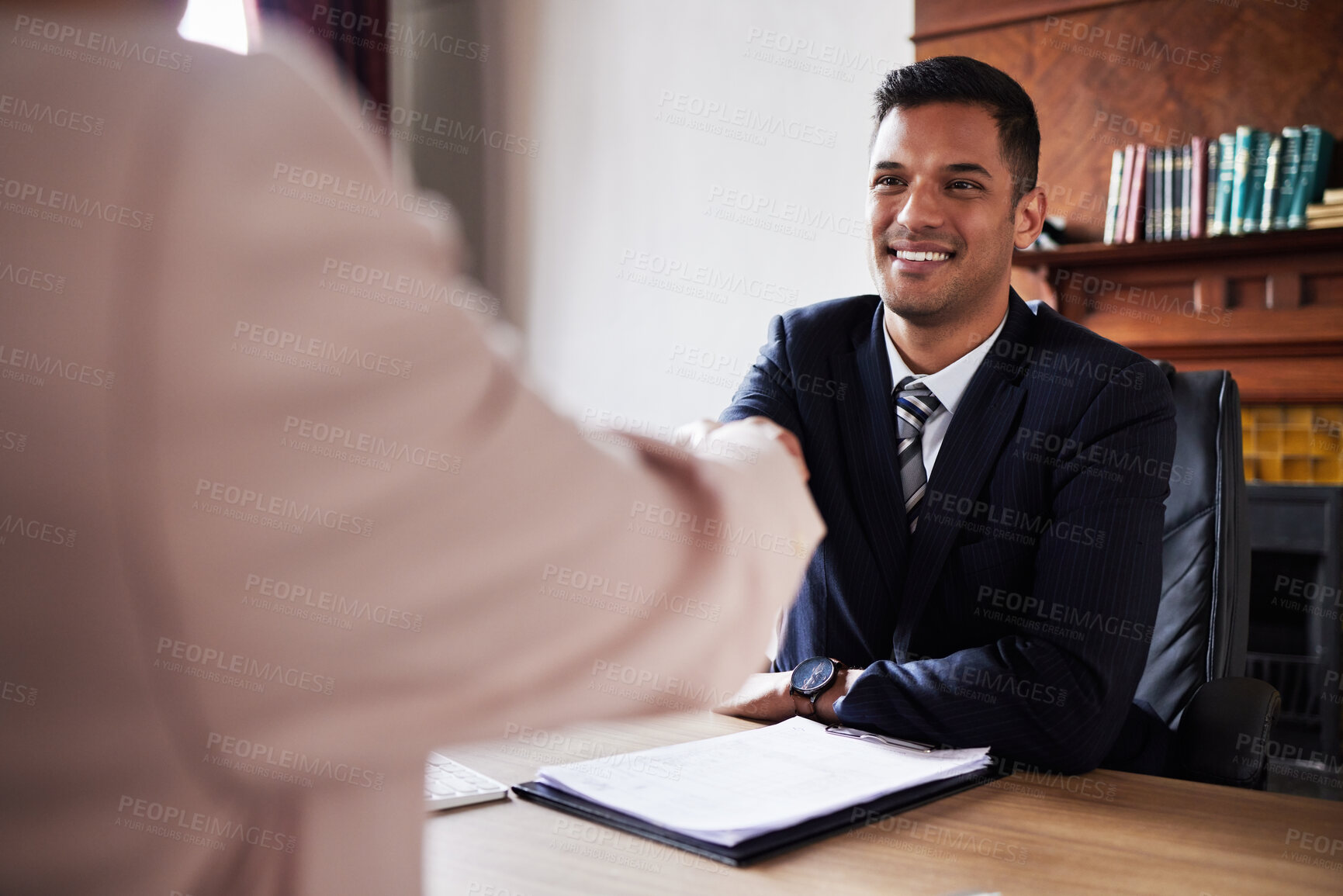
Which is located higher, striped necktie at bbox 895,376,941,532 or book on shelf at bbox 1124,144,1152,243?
book on shelf at bbox 1124,144,1152,243

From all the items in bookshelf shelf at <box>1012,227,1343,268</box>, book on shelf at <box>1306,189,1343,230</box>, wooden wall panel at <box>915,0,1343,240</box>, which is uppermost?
wooden wall panel at <box>915,0,1343,240</box>

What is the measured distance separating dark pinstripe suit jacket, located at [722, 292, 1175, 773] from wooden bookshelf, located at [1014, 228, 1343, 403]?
70.2 inches

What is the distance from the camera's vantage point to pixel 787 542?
0.47 meters

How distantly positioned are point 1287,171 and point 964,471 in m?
2.18

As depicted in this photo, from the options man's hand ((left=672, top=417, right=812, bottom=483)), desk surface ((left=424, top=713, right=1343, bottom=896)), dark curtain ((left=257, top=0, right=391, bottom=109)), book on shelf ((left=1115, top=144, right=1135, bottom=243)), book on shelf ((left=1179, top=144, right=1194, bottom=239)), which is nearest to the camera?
man's hand ((left=672, top=417, right=812, bottom=483))

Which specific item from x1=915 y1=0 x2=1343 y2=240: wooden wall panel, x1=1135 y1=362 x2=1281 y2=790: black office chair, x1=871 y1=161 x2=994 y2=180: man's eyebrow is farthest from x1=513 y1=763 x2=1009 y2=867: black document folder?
x1=915 y1=0 x2=1343 y2=240: wooden wall panel

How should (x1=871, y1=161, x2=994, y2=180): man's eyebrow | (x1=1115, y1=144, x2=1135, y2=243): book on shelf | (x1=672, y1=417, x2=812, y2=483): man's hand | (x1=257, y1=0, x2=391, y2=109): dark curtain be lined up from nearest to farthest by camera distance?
(x1=672, y1=417, x2=812, y2=483): man's hand, (x1=871, y1=161, x2=994, y2=180): man's eyebrow, (x1=1115, y1=144, x2=1135, y2=243): book on shelf, (x1=257, y1=0, x2=391, y2=109): dark curtain

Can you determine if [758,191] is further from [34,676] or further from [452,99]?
[34,676]

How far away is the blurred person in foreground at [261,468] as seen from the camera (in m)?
0.38

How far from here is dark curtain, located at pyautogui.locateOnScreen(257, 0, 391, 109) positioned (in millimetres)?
4012

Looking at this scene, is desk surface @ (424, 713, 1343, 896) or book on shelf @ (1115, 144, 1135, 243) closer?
desk surface @ (424, 713, 1343, 896)

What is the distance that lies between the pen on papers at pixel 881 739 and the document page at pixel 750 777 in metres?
0.01

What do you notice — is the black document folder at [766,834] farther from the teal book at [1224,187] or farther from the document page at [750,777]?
the teal book at [1224,187]

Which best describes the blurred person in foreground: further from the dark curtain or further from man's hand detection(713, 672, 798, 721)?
the dark curtain
